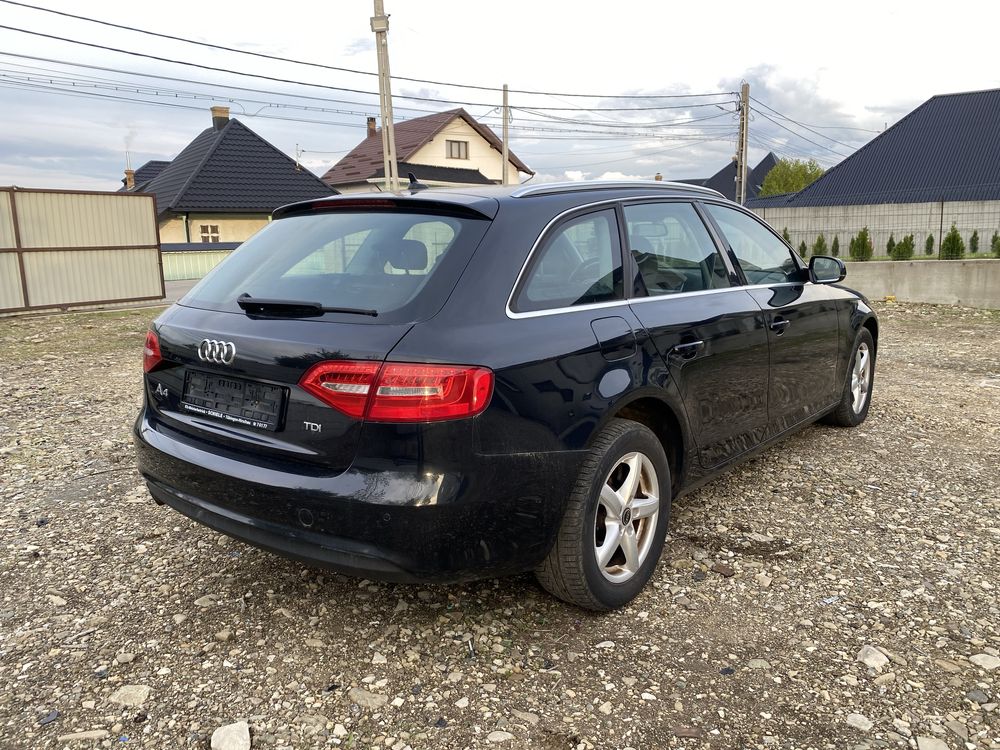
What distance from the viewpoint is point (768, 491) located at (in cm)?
456

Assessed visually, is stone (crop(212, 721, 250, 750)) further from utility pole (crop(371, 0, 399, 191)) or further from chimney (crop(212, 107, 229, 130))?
chimney (crop(212, 107, 229, 130))

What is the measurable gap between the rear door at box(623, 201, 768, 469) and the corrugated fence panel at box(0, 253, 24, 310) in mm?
15070

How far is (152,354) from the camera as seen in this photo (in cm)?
329

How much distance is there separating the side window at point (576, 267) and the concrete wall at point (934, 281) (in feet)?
39.8

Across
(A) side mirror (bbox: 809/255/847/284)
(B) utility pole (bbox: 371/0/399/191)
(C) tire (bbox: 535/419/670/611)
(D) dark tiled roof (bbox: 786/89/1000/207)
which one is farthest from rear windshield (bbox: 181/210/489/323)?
(D) dark tiled roof (bbox: 786/89/1000/207)

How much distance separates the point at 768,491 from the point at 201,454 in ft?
10.1

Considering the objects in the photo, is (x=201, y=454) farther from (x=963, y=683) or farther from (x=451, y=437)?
(x=963, y=683)

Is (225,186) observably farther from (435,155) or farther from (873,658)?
(873,658)

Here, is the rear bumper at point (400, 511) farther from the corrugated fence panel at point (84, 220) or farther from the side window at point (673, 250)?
the corrugated fence panel at point (84, 220)

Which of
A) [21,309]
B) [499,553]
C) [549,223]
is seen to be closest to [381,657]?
[499,553]

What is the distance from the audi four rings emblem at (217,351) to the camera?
2854mm

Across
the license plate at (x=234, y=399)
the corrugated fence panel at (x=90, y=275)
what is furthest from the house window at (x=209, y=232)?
the license plate at (x=234, y=399)

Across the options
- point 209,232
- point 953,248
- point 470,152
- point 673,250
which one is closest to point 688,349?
point 673,250

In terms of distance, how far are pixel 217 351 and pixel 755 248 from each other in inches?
117
